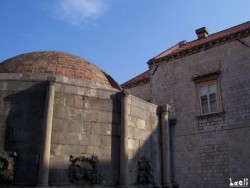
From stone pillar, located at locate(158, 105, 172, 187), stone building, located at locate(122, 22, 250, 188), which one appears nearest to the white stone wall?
stone building, located at locate(122, 22, 250, 188)

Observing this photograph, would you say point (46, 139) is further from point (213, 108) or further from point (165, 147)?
point (213, 108)

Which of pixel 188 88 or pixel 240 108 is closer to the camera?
pixel 240 108

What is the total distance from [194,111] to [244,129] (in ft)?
10.3

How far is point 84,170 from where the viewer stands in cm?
663

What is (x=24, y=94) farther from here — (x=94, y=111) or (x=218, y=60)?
(x=218, y=60)

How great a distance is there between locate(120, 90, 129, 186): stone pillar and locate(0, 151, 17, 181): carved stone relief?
250 centimetres

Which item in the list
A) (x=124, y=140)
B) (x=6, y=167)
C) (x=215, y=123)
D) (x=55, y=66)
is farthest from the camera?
(x=215, y=123)

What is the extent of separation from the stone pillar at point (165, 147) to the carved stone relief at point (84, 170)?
231 centimetres

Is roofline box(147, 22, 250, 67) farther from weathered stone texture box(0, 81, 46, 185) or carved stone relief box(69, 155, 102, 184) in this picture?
weathered stone texture box(0, 81, 46, 185)

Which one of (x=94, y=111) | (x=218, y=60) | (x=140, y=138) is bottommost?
(x=140, y=138)

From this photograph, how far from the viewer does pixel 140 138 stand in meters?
7.90

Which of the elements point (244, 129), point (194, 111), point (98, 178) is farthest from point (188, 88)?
point (98, 178)

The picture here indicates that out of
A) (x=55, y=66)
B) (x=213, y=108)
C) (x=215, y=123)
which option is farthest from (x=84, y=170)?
(x=213, y=108)

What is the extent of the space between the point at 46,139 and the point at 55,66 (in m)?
3.00
